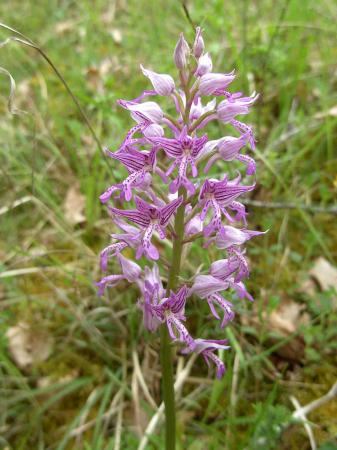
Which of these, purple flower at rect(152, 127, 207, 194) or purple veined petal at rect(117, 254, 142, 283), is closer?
purple flower at rect(152, 127, 207, 194)

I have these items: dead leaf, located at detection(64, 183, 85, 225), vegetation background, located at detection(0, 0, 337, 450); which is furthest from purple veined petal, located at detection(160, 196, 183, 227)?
dead leaf, located at detection(64, 183, 85, 225)

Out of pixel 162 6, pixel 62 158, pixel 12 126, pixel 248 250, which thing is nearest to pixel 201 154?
pixel 248 250

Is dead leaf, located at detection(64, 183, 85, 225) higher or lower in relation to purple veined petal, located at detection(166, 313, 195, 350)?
higher

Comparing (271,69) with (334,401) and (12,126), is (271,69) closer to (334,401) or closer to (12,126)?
→ (12,126)

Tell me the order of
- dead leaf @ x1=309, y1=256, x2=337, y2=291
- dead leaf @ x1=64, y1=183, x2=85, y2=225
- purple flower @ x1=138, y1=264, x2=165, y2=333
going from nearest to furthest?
purple flower @ x1=138, y1=264, x2=165, y2=333 → dead leaf @ x1=309, y1=256, x2=337, y2=291 → dead leaf @ x1=64, y1=183, x2=85, y2=225

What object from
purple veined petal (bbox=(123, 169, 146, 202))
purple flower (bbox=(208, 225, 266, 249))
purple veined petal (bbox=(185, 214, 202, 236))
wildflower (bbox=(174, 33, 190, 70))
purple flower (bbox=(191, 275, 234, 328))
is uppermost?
wildflower (bbox=(174, 33, 190, 70))

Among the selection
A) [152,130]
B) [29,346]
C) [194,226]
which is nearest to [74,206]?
[29,346]

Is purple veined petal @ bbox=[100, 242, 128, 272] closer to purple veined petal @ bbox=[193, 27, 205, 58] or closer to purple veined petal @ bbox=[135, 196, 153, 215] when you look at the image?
purple veined petal @ bbox=[135, 196, 153, 215]
